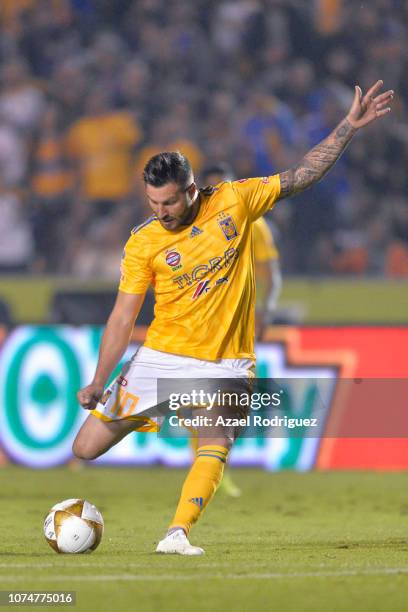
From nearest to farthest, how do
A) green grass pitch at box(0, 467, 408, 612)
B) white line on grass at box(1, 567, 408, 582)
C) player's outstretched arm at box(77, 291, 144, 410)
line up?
green grass pitch at box(0, 467, 408, 612) < white line on grass at box(1, 567, 408, 582) < player's outstretched arm at box(77, 291, 144, 410)

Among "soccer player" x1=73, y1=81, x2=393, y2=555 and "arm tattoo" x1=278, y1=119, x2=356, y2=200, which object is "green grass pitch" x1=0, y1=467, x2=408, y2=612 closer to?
"soccer player" x1=73, y1=81, x2=393, y2=555

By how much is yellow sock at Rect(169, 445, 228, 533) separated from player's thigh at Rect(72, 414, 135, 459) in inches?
15.6

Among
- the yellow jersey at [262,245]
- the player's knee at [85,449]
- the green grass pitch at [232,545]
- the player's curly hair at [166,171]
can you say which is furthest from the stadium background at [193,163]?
the player's curly hair at [166,171]

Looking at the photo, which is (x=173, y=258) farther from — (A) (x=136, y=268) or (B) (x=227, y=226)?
(B) (x=227, y=226)

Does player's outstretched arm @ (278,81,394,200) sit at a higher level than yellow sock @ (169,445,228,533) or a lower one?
higher

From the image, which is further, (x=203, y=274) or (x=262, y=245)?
(x=262, y=245)

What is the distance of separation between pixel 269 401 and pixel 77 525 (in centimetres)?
114

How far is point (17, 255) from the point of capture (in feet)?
41.5

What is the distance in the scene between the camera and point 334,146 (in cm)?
625

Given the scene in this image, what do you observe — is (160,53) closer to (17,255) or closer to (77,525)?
(17,255)

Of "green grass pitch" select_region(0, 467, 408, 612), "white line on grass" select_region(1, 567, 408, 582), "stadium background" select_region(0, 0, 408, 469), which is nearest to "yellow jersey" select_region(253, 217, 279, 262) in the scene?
"green grass pitch" select_region(0, 467, 408, 612)

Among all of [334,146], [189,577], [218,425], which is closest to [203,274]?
[218,425]

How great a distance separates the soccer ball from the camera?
6090mm

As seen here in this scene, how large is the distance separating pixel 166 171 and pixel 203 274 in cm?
56
